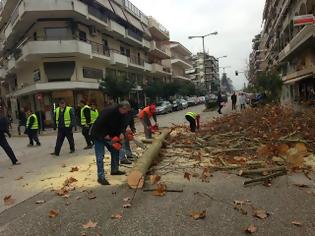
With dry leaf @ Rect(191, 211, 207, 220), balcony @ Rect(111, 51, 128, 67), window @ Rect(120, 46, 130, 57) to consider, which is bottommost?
dry leaf @ Rect(191, 211, 207, 220)

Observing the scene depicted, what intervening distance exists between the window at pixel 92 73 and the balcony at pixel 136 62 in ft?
25.7

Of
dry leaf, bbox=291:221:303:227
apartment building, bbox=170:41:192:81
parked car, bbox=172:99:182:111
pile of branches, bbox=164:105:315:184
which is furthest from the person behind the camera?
apartment building, bbox=170:41:192:81

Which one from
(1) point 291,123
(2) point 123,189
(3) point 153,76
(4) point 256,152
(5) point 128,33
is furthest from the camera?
(3) point 153,76

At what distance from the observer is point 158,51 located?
2596 inches

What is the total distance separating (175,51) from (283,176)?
270 feet

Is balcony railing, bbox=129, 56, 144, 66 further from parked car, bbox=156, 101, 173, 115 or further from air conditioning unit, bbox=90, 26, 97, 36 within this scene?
air conditioning unit, bbox=90, 26, 97, 36

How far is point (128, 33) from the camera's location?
4956 centimetres

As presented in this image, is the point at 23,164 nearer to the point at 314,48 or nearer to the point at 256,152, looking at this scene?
the point at 256,152

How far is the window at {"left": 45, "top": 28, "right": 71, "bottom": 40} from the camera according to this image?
117 feet

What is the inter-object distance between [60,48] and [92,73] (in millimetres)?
5894

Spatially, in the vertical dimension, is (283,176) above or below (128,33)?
below

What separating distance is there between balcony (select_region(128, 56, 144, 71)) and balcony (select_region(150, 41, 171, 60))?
521 cm

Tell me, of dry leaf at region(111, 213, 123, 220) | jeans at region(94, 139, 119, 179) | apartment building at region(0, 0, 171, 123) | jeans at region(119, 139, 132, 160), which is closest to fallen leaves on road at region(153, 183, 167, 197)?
dry leaf at region(111, 213, 123, 220)

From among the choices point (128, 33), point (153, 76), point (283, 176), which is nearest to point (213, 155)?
point (283, 176)
